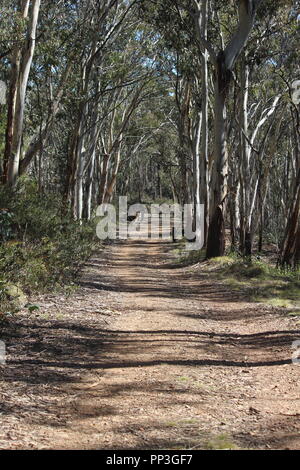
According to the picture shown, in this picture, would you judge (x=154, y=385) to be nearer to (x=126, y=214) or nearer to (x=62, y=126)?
(x=62, y=126)

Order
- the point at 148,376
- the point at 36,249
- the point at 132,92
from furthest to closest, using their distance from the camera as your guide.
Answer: the point at 132,92, the point at 36,249, the point at 148,376

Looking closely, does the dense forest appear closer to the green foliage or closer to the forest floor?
the green foliage

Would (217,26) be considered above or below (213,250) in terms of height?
above

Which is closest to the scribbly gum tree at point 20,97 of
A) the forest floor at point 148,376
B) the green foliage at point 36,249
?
the green foliage at point 36,249

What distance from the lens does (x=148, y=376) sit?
4949 millimetres

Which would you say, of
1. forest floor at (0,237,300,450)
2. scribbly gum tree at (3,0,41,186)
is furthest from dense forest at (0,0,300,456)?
forest floor at (0,237,300,450)

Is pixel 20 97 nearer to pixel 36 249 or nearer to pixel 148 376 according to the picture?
pixel 36 249

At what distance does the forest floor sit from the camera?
12.1 ft

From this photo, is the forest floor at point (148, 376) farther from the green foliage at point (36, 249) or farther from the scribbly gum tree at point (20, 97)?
the scribbly gum tree at point (20, 97)

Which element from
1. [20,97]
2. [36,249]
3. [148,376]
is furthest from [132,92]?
[148,376]

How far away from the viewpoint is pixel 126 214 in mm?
42281

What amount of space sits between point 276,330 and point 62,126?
85.2 ft
